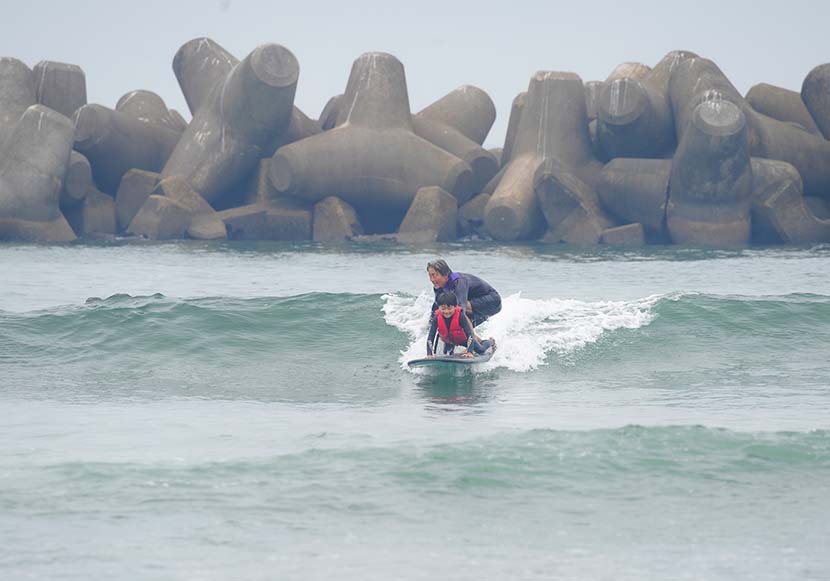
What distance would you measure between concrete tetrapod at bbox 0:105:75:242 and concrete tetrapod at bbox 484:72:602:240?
14092 millimetres

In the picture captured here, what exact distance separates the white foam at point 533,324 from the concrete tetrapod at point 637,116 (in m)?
19.3

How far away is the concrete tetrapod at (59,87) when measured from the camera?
4859 centimetres

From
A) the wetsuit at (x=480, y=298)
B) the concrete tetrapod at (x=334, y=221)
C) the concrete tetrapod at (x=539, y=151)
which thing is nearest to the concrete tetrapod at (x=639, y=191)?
the concrete tetrapod at (x=539, y=151)

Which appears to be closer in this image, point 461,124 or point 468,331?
point 468,331

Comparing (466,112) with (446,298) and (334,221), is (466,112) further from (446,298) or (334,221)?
(446,298)

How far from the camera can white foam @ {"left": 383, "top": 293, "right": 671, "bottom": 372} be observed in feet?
59.8

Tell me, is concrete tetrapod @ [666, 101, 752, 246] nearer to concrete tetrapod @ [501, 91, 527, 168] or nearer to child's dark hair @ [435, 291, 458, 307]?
concrete tetrapod @ [501, 91, 527, 168]

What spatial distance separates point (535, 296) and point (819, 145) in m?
21.3

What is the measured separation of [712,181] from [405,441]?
1166 inches

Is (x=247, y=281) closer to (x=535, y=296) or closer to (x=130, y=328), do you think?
(x=535, y=296)

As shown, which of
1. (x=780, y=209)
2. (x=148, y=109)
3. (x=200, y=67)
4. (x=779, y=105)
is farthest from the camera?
(x=148, y=109)

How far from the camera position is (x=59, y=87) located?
48.8m

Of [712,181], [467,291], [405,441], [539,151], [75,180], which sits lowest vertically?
[405,441]

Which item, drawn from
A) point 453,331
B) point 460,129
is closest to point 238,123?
point 460,129
